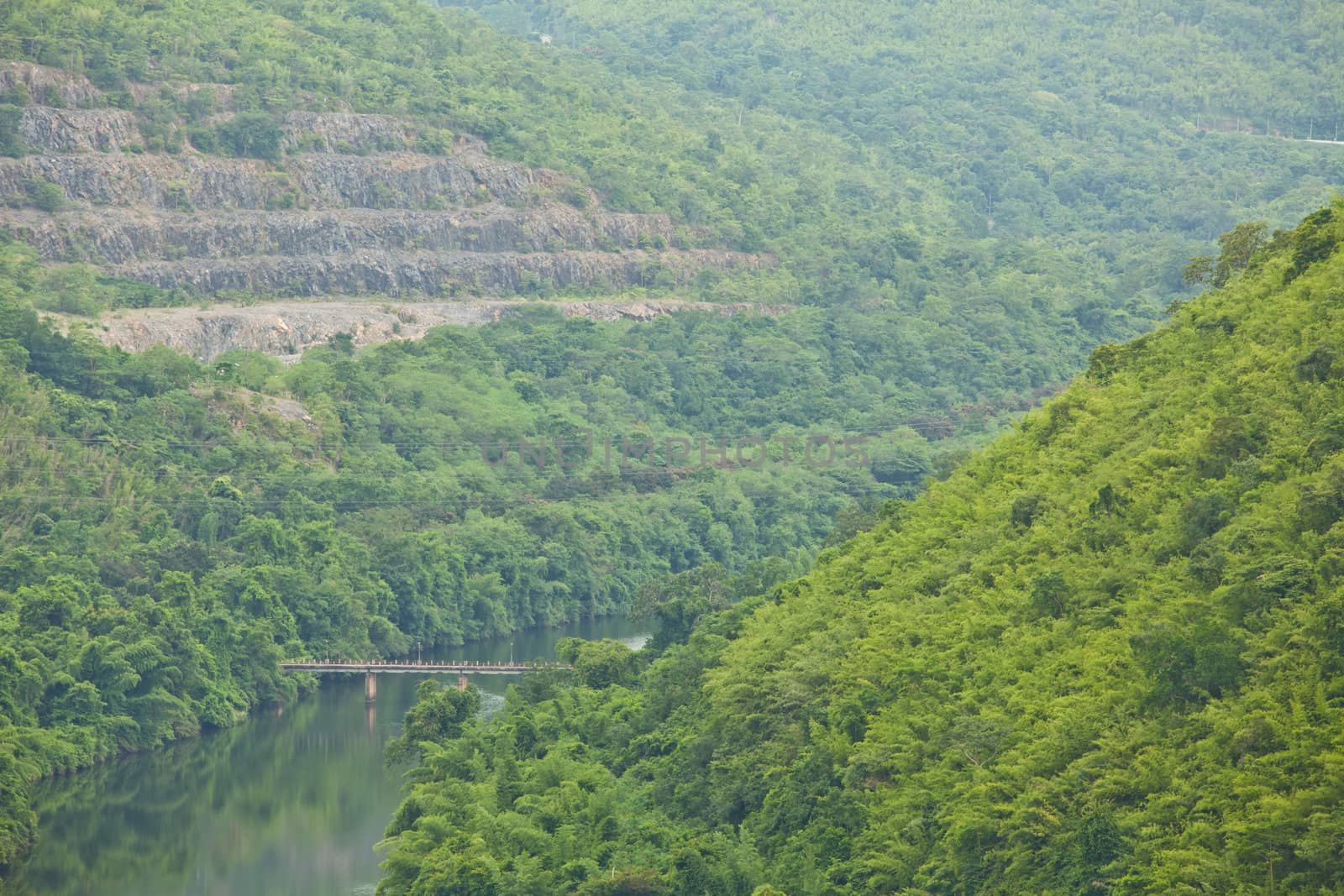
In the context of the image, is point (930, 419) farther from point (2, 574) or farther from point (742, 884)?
point (742, 884)

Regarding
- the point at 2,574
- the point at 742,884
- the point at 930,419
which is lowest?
the point at 742,884

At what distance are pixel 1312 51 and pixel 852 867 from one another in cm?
14888

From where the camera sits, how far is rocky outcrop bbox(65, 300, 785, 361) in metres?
94.5

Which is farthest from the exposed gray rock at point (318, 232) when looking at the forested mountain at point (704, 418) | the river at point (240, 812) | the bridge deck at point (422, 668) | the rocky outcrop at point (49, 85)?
the river at point (240, 812)

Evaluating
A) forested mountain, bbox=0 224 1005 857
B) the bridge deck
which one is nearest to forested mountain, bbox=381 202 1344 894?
forested mountain, bbox=0 224 1005 857

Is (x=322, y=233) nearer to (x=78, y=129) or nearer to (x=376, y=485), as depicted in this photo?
(x=78, y=129)

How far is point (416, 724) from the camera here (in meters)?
55.6

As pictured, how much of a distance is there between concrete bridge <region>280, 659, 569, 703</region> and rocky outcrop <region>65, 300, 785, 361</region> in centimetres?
2177

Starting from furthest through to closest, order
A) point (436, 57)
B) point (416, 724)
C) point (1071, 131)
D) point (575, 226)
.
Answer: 1. point (1071, 131)
2. point (436, 57)
3. point (575, 226)
4. point (416, 724)

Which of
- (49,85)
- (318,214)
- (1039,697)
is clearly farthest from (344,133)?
(1039,697)

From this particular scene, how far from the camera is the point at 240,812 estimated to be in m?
61.0

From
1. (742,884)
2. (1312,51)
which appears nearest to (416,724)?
(742,884)

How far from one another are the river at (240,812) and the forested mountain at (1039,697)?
5.28m

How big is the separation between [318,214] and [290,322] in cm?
793
